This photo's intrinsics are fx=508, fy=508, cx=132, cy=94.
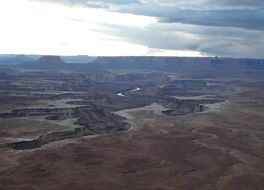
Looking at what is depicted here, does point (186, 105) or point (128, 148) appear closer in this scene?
point (128, 148)

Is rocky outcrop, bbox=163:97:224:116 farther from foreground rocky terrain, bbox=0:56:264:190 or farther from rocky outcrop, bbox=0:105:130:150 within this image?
rocky outcrop, bbox=0:105:130:150

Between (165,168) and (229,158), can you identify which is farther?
(229,158)

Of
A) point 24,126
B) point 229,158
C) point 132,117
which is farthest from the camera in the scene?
point 132,117

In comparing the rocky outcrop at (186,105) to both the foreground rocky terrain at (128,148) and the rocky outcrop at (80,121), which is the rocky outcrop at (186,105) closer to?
the foreground rocky terrain at (128,148)

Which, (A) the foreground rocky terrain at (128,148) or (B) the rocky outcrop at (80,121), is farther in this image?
(B) the rocky outcrop at (80,121)

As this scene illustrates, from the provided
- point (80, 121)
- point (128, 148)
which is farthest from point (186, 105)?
point (128, 148)

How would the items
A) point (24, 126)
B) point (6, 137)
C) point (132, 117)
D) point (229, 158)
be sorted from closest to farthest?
point (229, 158), point (6, 137), point (24, 126), point (132, 117)

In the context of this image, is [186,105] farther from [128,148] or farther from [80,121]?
[128,148]

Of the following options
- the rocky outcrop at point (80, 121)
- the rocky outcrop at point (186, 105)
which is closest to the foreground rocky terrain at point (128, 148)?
the rocky outcrop at point (80, 121)

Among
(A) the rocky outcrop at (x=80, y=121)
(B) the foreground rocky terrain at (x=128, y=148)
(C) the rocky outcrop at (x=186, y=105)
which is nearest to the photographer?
(B) the foreground rocky terrain at (x=128, y=148)

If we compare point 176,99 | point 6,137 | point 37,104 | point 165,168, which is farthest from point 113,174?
point 176,99

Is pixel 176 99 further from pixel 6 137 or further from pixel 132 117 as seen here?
pixel 6 137
